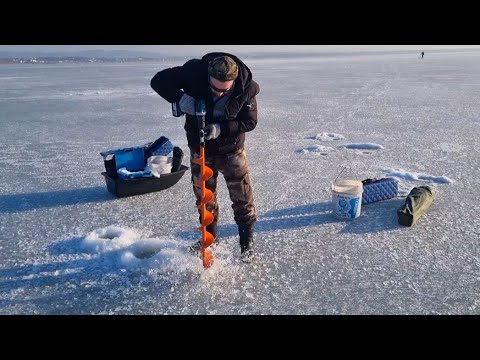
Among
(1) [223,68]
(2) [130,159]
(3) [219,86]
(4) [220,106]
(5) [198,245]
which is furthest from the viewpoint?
(2) [130,159]

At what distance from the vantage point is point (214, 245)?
347cm

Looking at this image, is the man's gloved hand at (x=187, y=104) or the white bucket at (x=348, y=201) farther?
the white bucket at (x=348, y=201)

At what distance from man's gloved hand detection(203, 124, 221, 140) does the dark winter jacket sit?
0.05m

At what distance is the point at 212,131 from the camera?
282 cm

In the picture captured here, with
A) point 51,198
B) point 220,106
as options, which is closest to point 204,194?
point 220,106

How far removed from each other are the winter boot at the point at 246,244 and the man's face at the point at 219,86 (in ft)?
3.50

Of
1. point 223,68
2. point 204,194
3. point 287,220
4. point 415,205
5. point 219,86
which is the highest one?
point 223,68

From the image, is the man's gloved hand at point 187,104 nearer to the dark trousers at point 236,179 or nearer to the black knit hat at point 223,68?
the black knit hat at point 223,68

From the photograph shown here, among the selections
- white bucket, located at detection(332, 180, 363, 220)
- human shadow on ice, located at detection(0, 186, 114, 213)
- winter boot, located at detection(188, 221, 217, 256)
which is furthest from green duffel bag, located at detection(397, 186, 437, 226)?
human shadow on ice, located at detection(0, 186, 114, 213)

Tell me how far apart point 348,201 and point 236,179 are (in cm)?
123

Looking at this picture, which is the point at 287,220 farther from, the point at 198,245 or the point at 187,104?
the point at 187,104

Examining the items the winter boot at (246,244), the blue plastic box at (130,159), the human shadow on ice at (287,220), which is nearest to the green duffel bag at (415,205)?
the human shadow on ice at (287,220)

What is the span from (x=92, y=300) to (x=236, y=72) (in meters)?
1.77

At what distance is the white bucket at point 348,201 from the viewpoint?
378cm
